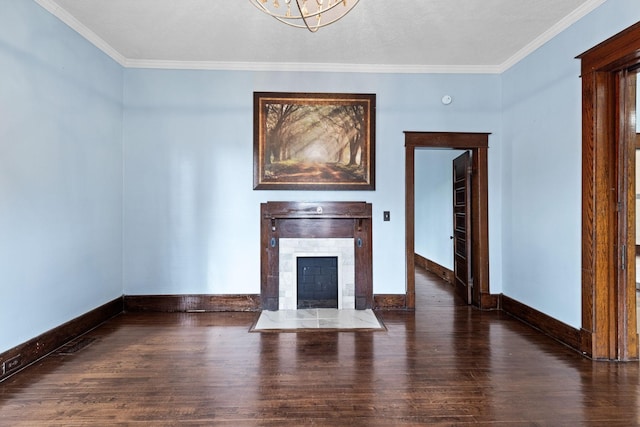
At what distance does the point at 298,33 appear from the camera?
132 inches

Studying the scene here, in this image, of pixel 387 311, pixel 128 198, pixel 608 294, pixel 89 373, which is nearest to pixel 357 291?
pixel 387 311

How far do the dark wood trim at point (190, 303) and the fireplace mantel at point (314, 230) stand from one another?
0.68 ft

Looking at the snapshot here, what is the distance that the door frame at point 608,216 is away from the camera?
107 inches

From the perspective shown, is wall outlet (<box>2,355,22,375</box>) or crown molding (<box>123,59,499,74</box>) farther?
crown molding (<box>123,59,499,74</box>)

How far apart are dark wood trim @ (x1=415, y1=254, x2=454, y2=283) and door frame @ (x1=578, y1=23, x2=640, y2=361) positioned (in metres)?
2.86

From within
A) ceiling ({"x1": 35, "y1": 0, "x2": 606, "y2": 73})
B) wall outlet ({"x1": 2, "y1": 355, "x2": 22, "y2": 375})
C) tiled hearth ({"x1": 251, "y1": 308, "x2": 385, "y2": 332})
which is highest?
ceiling ({"x1": 35, "y1": 0, "x2": 606, "y2": 73})

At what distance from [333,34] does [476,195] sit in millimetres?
2580

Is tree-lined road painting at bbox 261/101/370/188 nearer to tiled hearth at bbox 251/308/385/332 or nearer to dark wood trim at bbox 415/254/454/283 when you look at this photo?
tiled hearth at bbox 251/308/385/332

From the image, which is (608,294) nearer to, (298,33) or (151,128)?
(298,33)

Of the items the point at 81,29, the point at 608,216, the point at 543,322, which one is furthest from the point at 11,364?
the point at 608,216

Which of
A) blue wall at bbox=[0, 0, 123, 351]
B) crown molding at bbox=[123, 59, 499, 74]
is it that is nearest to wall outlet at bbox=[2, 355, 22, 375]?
blue wall at bbox=[0, 0, 123, 351]

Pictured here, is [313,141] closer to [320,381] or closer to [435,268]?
[320,381]

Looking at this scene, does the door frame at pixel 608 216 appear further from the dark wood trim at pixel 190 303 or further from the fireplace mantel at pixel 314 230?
the dark wood trim at pixel 190 303

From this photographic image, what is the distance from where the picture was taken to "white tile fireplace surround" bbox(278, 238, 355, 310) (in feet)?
13.4
